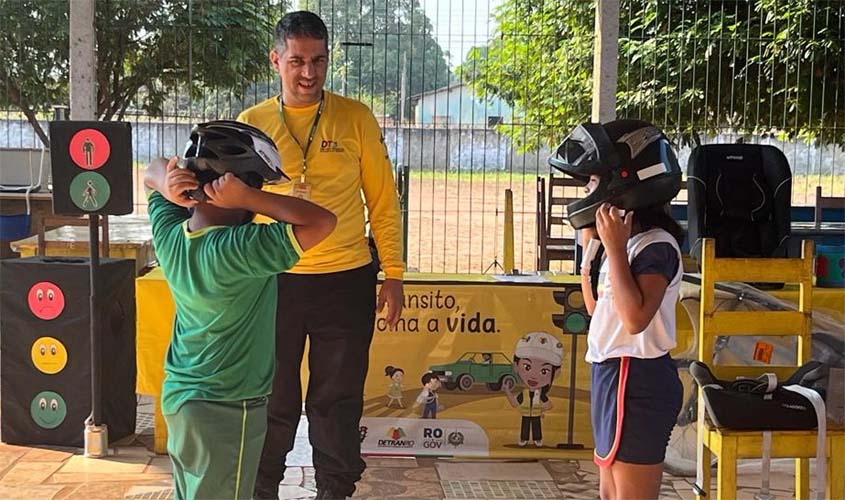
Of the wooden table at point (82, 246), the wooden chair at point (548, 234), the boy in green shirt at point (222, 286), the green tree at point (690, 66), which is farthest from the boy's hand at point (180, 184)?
the wooden chair at point (548, 234)

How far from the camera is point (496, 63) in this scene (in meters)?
8.69

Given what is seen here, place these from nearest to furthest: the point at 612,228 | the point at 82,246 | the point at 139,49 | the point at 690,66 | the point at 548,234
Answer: the point at 612,228
the point at 82,246
the point at 690,66
the point at 139,49
the point at 548,234

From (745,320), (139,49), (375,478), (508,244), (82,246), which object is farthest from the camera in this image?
(139,49)

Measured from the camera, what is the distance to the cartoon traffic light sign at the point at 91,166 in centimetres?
447

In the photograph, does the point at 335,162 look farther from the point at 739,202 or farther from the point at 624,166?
the point at 739,202

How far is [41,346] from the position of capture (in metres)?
4.73

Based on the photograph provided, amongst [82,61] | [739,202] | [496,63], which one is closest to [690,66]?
[496,63]

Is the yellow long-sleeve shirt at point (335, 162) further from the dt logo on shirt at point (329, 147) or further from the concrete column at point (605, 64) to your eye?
the concrete column at point (605, 64)

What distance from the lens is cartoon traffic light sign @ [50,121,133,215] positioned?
4473mm

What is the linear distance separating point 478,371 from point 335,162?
5.43 ft

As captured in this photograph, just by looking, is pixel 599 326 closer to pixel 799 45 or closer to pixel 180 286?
pixel 180 286

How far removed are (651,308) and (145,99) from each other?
6607 millimetres

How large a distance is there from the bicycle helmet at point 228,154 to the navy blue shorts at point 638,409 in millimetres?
985

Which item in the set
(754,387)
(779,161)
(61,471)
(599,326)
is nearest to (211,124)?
(599,326)
